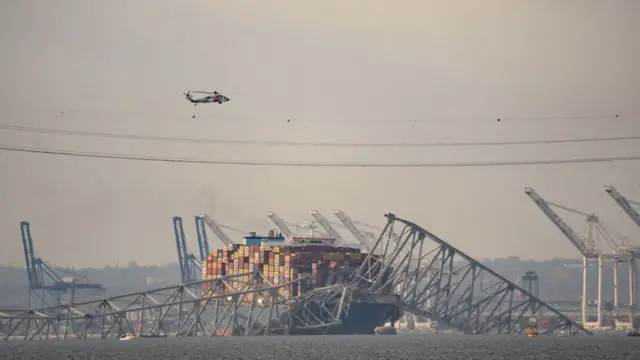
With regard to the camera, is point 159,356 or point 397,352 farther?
point 397,352

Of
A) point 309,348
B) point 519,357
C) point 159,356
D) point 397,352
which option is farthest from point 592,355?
point 159,356

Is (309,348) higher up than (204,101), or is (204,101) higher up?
(204,101)

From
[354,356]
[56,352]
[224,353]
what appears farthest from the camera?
[56,352]

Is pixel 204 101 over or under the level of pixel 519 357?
over

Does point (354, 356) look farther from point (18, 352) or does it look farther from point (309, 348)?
point (18, 352)

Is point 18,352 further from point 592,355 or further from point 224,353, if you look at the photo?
point 592,355

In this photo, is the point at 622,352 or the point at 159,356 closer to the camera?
the point at 159,356

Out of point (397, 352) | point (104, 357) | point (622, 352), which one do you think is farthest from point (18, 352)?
point (622, 352)

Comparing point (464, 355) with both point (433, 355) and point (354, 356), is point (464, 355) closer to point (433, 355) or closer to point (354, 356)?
point (433, 355)

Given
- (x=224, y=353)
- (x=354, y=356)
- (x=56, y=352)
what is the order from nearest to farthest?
(x=354, y=356) < (x=224, y=353) < (x=56, y=352)
